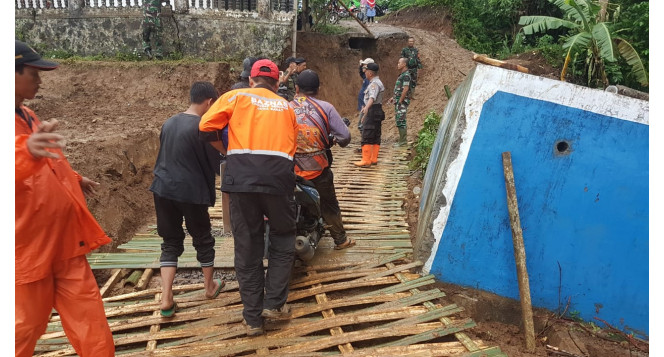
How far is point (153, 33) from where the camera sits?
1191 centimetres

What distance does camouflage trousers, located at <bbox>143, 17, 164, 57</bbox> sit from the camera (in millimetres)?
11688

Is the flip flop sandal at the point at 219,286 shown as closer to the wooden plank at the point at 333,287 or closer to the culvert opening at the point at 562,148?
the wooden plank at the point at 333,287

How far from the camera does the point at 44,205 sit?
2.42 meters

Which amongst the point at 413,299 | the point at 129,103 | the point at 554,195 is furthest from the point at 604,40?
the point at 129,103

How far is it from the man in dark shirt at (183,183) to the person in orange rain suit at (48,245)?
0.76 meters

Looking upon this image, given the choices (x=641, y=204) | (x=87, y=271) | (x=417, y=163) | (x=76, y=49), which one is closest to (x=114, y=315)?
(x=87, y=271)

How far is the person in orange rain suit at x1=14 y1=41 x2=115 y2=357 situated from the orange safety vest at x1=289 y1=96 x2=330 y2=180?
1.99 meters

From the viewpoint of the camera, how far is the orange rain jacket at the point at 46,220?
2350 mm

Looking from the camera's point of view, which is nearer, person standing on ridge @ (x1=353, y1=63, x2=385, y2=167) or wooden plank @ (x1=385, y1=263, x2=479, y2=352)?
wooden plank @ (x1=385, y1=263, x2=479, y2=352)

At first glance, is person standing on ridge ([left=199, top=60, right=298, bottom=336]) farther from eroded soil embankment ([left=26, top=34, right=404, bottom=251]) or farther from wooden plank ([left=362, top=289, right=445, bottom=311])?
eroded soil embankment ([left=26, top=34, right=404, bottom=251])

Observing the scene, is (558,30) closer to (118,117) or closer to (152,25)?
(152,25)

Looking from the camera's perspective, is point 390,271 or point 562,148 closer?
point 562,148

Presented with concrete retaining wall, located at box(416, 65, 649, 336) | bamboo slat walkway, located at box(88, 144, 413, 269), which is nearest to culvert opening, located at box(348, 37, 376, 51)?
bamboo slat walkway, located at box(88, 144, 413, 269)

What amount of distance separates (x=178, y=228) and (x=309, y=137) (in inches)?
57.1
